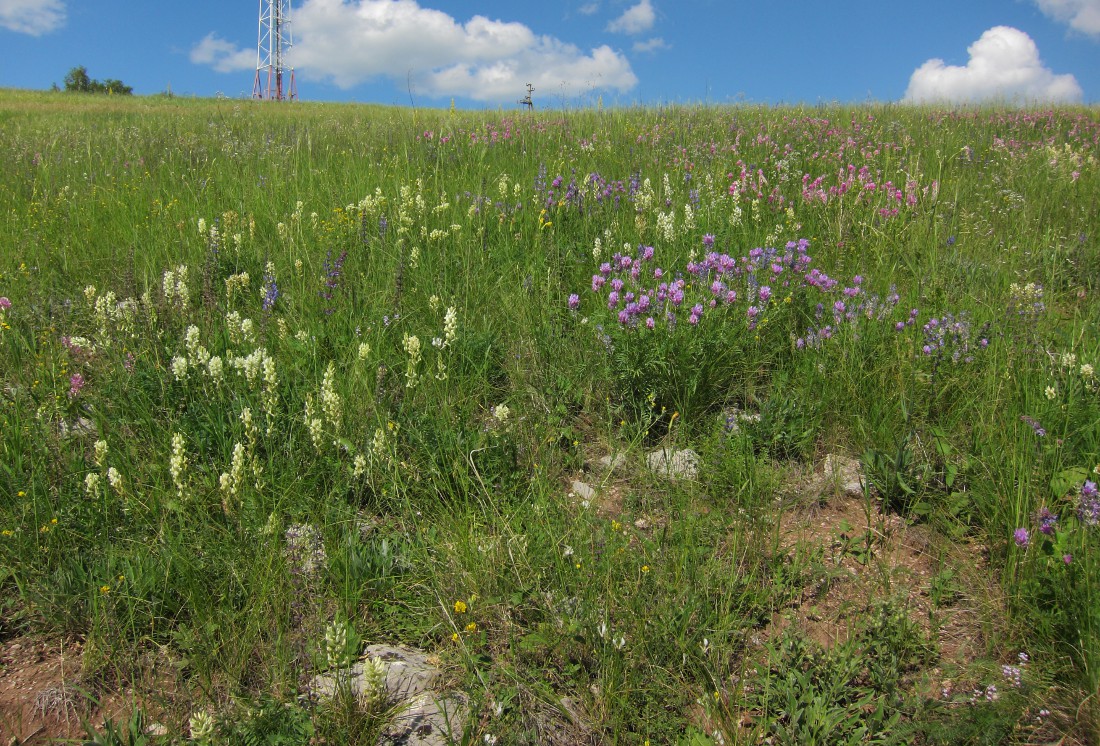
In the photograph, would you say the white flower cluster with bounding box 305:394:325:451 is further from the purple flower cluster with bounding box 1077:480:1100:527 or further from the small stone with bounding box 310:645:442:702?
the purple flower cluster with bounding box 1077:480:1100:527

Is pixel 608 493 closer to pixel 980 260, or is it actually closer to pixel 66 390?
pixel 66 390

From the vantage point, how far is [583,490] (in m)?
2.69

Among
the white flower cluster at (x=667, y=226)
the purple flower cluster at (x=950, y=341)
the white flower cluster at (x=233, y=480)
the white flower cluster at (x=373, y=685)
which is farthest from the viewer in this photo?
the white flower cluster at (x=667, y=226)

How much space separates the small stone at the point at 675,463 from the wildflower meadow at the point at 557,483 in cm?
3

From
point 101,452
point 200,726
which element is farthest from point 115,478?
point 200,726

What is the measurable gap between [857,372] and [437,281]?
2.41 metres

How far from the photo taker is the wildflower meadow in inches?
72.7

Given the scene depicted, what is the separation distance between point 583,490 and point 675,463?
0.40 metres

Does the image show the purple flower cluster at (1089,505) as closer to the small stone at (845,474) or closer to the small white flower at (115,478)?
the small stone at (845,474)

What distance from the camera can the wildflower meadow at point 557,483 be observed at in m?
1.85

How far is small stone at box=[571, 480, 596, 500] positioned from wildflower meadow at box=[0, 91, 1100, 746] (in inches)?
0.4

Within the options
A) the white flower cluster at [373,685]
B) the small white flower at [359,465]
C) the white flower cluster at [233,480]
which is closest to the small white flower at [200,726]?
the white flower cluster at [373,685]

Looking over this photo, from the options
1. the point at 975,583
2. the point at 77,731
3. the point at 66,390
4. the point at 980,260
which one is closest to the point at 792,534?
the point at 975,583

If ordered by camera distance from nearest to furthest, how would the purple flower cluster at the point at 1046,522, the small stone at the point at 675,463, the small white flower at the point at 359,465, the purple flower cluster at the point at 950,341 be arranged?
the purple flower cluster at the point at 1046,522 → the small white flower at the point at 359,465 → the small stone at the point at 675,463 → the purple flower cluster at the point at 950,341
